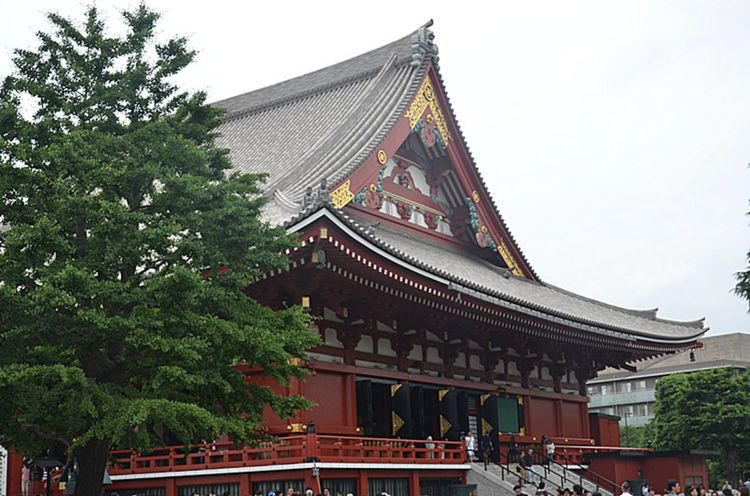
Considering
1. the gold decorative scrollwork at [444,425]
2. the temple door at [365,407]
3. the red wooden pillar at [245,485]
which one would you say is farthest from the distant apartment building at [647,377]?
the red wooden pillar at [245,485]

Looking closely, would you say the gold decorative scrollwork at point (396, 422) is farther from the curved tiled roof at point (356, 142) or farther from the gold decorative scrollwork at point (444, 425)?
the curved tiled roof at point (356, 142)

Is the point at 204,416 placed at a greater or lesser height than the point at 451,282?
lesser

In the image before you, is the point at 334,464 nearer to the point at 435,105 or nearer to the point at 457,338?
the point at 457,338

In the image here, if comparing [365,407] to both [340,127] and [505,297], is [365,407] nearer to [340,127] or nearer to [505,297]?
[505,297]

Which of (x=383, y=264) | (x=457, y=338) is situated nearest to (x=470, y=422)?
(x=457, y=338)

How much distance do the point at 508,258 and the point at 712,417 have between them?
76.6ft

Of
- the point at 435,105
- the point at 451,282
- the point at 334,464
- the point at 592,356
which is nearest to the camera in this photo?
the point at 334,464

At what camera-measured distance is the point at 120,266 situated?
16375mm

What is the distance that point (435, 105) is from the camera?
31.6m

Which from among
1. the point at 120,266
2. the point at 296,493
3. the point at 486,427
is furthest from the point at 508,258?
the point at 120,266

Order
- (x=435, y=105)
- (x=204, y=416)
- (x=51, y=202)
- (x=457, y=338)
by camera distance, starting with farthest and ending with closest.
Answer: (x=435, y=105)
(x=457, y=338)
(x=51, y=202)
(x=204, y=416)

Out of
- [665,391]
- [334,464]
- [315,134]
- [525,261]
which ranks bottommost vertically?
[334,464]

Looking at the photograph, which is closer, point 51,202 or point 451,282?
point 51,202

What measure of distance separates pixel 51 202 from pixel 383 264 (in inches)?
318
